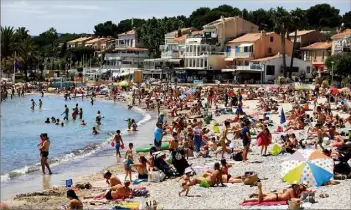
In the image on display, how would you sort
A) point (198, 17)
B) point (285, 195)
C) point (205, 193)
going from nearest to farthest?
point (285, 195) < point (205, 193) < point (198, 17)

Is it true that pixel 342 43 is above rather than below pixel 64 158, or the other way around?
above

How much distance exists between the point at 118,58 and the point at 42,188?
74389 mm

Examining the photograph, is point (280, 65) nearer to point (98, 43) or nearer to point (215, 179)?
point (215, 179)

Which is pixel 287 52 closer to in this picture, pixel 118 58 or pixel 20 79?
pixel 118 58

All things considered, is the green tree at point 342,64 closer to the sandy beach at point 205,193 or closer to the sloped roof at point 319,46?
the sloped roof at point 319,46

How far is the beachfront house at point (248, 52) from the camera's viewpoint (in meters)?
61.1

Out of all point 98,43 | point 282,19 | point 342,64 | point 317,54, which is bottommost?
point 342,64

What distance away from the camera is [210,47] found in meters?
70.0

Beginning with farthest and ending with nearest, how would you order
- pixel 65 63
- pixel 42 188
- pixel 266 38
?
pixel 65 63 < pixel 266 38 < pixel 42 188

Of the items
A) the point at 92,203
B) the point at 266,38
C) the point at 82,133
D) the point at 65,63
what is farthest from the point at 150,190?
the point at 65,63

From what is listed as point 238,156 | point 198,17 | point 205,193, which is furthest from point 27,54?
point 205,193

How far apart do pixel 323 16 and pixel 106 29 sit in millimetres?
57173

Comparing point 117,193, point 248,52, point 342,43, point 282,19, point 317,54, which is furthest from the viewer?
point 317,54

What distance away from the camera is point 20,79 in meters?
87.8
